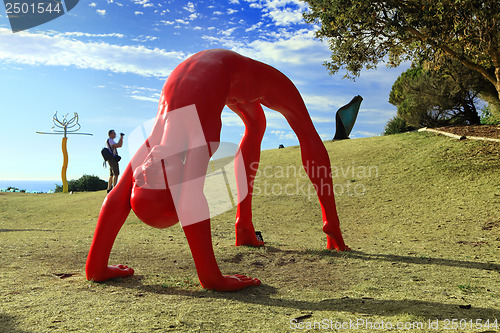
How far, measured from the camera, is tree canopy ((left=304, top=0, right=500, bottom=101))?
884 centimetres

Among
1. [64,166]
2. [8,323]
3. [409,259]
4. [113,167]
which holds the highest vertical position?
[64,166]

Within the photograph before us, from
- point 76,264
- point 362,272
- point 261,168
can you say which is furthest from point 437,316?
point 261,168

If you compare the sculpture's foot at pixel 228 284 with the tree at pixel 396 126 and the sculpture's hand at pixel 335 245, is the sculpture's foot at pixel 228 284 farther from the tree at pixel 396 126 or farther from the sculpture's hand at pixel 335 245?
the tree at pixel 396 126

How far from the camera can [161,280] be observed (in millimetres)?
3881

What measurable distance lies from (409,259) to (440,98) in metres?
16.8

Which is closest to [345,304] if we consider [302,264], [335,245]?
[302,264]

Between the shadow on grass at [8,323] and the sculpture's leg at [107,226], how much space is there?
0.91 m

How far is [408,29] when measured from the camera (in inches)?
387

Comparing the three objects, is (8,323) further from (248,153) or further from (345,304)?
(248,153)

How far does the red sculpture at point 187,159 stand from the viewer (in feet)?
10.7

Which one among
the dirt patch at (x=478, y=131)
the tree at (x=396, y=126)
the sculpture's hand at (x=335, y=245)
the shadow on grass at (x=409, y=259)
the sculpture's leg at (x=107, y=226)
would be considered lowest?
the shadow on grass at (x=409, y=259)

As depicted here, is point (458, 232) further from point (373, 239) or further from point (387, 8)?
point (387, 8)

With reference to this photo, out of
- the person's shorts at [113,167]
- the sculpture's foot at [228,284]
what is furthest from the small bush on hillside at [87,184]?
the sculpture's foot at [228,284]

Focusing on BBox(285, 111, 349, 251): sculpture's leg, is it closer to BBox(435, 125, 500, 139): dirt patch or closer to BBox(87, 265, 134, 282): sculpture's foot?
BBox(87, 265, 134, 282): sculpture's foot
